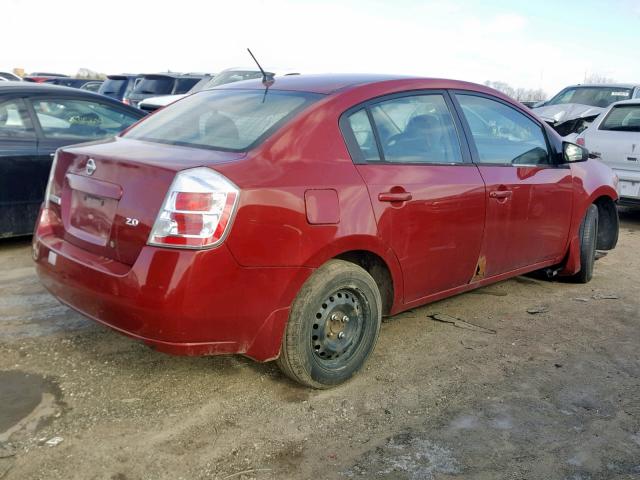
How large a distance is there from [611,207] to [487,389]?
115 inches

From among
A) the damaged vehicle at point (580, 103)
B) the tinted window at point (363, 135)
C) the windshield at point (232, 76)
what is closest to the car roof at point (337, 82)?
the tinted window at point (363, 135)

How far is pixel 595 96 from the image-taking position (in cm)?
1197

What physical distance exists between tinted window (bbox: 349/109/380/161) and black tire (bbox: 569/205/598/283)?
2.52 m

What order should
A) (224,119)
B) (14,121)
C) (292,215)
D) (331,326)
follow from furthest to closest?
(14,121) < (224,119) < (331,326) < (292,215)

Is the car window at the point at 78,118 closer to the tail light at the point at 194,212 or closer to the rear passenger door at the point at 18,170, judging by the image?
the rear passenger door at the point at 18,170

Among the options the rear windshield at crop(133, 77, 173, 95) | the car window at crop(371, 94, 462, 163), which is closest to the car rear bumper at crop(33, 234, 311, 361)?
the car window at crop(371, 94, 462, 163)

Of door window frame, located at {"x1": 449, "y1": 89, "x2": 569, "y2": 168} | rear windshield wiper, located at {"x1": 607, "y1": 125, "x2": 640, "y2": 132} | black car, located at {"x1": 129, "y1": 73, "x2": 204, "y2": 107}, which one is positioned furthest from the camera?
black car, located at {"x1": 129, "y1": 73, "x2": 204, "y2": 107}

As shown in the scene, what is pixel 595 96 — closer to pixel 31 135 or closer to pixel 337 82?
pixel 337 82

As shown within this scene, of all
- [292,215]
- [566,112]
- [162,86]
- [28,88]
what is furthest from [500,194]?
[162,86]

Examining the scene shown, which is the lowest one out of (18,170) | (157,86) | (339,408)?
(339,408)

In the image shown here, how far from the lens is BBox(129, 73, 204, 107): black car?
1355cm

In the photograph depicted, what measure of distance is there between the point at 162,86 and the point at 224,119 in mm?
10918

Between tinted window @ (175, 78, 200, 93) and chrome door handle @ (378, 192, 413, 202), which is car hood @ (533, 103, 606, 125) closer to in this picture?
tinted window @ (175, 78, 200, 93)

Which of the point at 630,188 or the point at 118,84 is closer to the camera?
the point at 630,188
